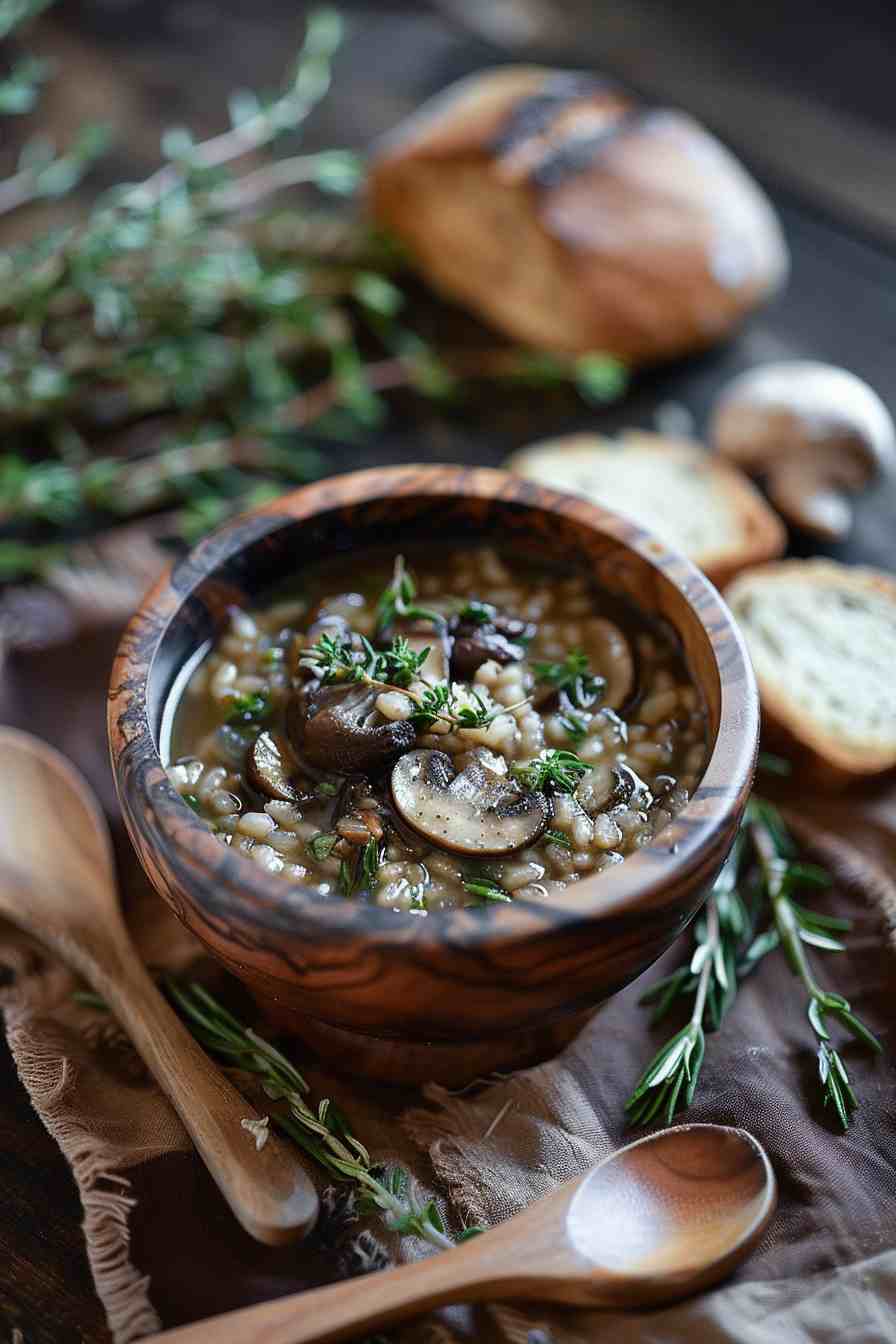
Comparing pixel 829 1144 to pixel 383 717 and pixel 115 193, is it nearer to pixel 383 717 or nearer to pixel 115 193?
pixel 383 717

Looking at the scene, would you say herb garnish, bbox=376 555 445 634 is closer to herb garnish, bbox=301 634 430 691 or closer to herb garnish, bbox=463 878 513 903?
herb garnish, bbox=301 634 430 691

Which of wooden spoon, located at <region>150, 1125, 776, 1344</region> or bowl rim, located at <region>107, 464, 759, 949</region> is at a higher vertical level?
bowl rim, located at <region>107, 464, 759, 949</region>

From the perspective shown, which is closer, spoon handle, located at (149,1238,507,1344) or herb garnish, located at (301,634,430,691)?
spoon handle, located at (149,1238,507,1344)

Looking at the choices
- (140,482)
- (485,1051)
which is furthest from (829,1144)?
(140,482)

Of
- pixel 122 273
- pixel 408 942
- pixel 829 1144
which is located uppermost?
pixel 408 942

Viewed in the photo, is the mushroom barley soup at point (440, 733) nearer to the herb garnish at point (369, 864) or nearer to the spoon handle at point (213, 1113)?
the herb garnish at point (369, 864)

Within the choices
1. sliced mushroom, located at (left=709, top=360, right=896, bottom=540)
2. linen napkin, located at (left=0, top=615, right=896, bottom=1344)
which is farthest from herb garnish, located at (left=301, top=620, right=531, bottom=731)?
sliced mushroom, located at (left=709, top=360, right=896, bottom=540)

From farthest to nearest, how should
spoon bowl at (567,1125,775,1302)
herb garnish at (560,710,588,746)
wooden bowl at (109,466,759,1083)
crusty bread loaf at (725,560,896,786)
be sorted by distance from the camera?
crusty bread loaf at (725,560,896,786) → herb garnish at (560,710,588,746) → spoon bowl at (567,1125,775,1302) → wooden bowl at (109,466,759,1083)
